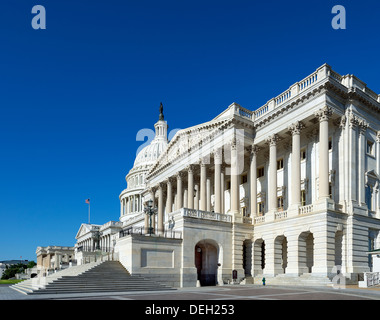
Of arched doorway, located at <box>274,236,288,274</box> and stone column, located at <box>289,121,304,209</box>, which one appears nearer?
stone column, located at <box>289,121,304,209</box>

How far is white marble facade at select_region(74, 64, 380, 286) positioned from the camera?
125ft

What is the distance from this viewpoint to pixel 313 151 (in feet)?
147

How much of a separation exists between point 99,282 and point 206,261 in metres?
15.2

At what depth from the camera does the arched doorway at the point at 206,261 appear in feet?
144

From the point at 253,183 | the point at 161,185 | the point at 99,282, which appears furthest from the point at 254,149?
the point at 99,282

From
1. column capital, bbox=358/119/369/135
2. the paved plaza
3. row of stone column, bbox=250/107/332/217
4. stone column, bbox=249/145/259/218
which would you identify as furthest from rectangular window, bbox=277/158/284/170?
the paved plaza

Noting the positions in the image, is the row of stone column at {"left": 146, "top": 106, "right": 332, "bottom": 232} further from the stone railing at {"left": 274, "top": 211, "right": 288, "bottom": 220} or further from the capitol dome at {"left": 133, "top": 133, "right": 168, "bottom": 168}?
the capitol dome at {"left": 133, "top": 133, "right": 168, "bottom": 168}

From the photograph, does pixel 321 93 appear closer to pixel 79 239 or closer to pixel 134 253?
pixel 134 253

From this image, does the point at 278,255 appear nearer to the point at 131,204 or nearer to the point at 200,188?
the point at 200,188

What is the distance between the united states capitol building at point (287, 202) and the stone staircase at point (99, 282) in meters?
1.55

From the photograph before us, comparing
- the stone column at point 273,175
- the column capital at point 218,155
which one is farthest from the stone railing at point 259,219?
the column capital at point 218,155

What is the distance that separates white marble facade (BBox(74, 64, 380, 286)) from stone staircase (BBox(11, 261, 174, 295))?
155 centimetres

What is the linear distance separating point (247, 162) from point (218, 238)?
13.6m

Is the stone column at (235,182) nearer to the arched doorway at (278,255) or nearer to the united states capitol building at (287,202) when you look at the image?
the united states capitol building at (287,202)
